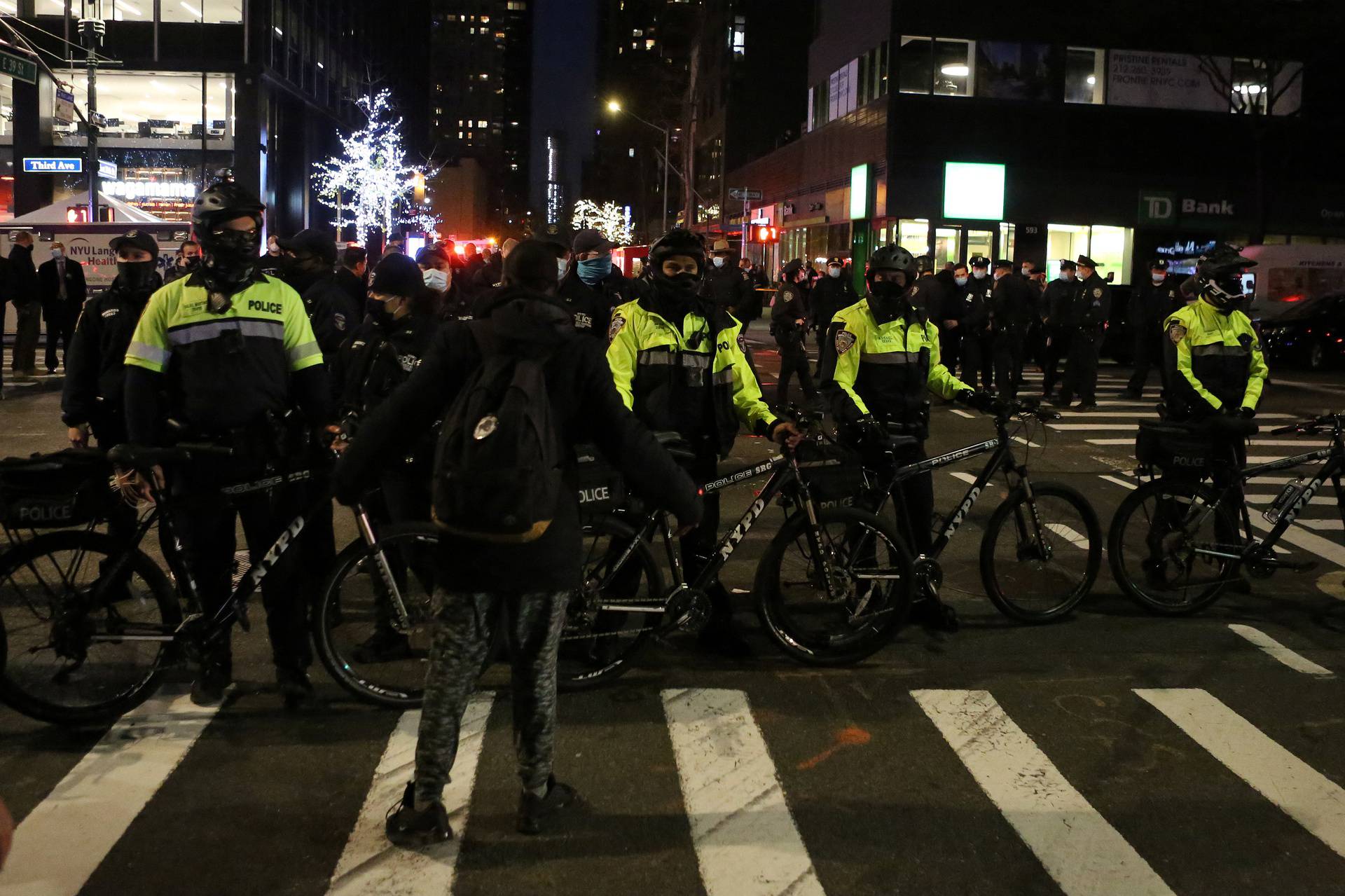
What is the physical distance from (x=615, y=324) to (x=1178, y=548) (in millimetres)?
3506

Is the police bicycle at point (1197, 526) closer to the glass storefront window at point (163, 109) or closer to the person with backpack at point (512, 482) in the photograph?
the person with backpack at point (512, 482)

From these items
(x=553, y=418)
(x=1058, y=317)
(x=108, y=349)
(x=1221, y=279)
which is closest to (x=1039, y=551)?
A: (x=1221, y=279)

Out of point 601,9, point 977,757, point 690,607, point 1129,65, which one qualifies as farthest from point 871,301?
point 601,9

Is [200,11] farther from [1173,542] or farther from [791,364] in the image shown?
[1173,542]

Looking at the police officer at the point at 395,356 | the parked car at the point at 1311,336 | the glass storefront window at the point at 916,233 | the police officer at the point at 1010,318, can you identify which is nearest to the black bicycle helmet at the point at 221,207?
the police officer at the point at 395,356

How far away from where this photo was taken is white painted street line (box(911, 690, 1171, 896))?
13.5 feet

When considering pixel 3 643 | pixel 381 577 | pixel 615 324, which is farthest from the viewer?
pixel 615 324

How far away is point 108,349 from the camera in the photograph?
268 inches

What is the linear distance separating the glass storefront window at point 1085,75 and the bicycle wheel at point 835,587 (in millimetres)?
35929

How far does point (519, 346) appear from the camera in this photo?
395cm

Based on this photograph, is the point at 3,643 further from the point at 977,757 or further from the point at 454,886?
the point at 977,757

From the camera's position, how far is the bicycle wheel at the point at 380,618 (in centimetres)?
541

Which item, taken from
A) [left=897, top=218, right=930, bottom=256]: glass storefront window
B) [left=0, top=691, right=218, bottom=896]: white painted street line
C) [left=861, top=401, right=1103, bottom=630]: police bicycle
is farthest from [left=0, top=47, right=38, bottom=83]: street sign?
[left=897, top=218, right=930, bottom=256]: glass storefront window

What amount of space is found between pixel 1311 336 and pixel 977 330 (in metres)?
10.5
